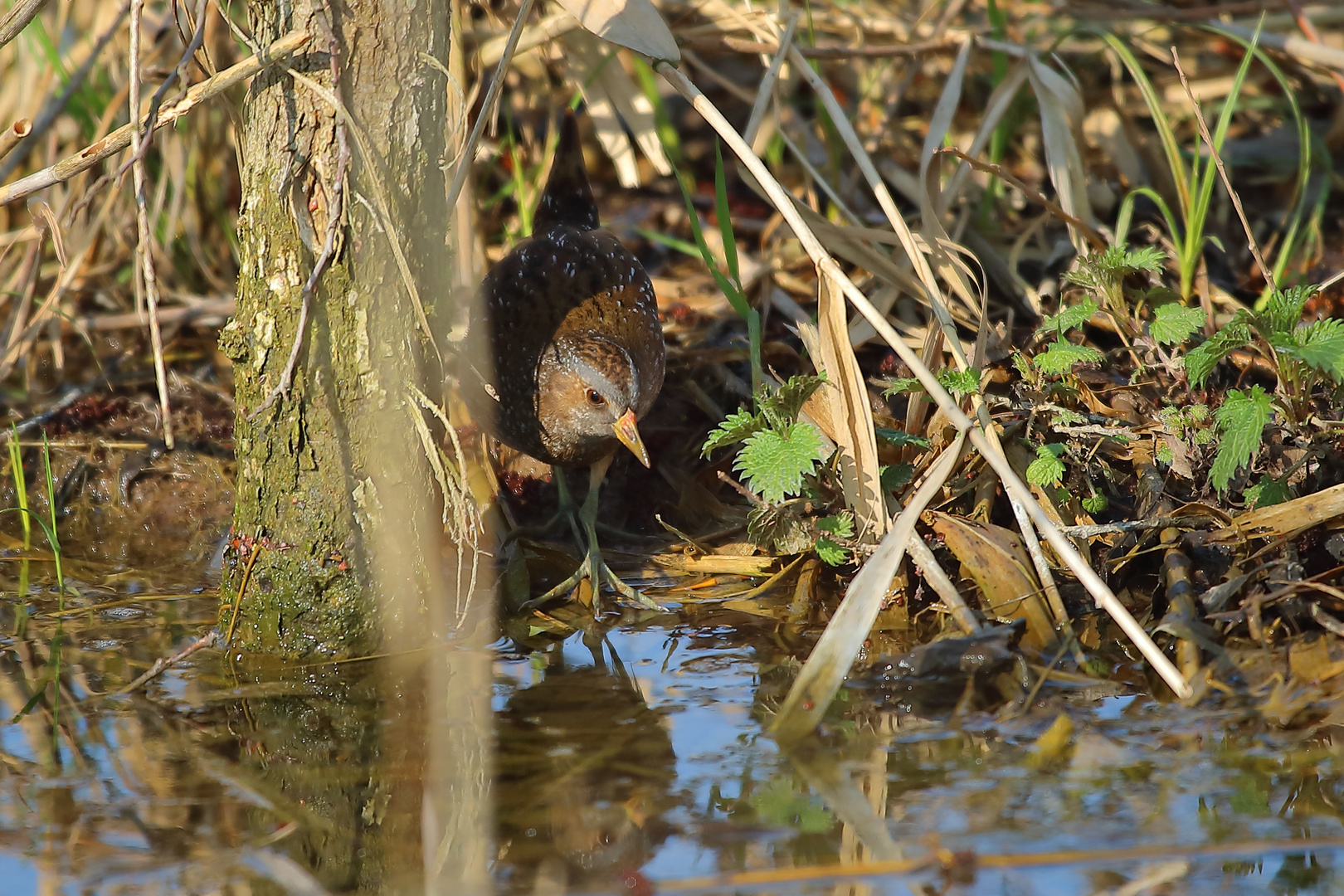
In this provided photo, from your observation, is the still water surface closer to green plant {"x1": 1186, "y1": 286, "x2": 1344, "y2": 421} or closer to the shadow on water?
the shadow on water

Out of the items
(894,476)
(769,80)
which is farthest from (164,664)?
(769,80)

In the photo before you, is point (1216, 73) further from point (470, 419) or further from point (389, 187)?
point (389, 187)

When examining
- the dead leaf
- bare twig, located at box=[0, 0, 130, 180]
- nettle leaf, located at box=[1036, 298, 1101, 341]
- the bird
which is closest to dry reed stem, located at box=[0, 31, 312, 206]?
bare twig, located at box=[0, 0, 130, 180]

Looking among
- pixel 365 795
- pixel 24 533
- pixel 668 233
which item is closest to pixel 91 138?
pixel 24 533

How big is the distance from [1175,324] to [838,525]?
100cm

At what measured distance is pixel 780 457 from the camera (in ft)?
9.76

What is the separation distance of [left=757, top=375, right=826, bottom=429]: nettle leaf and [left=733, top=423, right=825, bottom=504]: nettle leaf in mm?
25

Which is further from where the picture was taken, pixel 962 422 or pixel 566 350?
pixel 566 350

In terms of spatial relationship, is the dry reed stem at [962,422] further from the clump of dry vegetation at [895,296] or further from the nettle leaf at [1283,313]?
the nettle leaf at [1283,313]

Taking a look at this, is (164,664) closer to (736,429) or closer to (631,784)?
(631,784)

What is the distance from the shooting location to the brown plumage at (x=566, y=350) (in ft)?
12.0

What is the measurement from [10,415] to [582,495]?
1943mm

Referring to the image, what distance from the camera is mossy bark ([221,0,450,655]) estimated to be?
265 centimetres

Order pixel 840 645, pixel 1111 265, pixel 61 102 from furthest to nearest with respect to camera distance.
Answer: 1. pixel 61 102
2. pixel 1111 265
3. pixel 840 645
